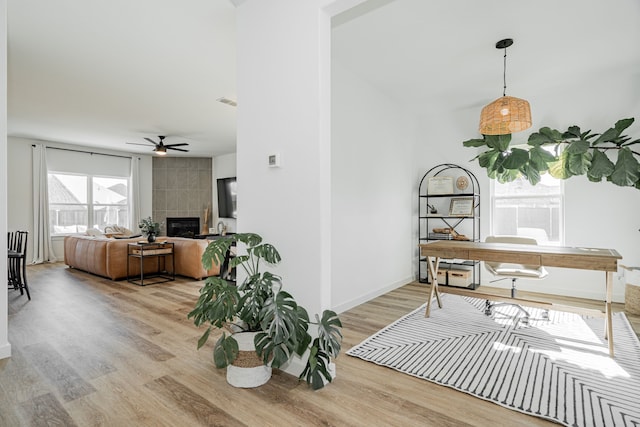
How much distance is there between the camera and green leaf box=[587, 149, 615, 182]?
9.11 ft

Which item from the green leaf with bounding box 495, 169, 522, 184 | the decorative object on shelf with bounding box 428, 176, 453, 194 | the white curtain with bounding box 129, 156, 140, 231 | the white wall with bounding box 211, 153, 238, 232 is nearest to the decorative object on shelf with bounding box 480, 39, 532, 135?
the green leaf with bounding box 495, 169, 522, 184

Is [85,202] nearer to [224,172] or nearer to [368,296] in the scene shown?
[224,172]

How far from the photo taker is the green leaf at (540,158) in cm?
332

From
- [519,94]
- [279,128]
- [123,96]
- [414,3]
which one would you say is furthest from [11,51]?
[519,94]

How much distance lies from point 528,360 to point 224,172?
8252mm

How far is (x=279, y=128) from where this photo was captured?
87.7 inches

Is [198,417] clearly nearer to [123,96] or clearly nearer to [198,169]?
[123,96]

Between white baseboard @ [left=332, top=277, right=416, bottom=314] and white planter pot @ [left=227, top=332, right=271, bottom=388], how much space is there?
1477mm

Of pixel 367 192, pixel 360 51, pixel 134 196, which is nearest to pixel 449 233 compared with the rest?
pixel 367 192

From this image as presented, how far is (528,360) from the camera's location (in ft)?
7.62

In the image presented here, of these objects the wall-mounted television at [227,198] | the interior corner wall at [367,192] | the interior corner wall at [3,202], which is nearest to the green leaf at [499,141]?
the interior corner wall at [367,192]

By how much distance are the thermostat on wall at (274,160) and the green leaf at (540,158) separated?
2.78 meters

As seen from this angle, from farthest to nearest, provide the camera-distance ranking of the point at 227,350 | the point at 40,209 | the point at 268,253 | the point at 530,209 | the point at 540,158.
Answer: the point at 40,209
the point at 530,209
the point at 540,158
the point at 268,253
the point at 227,350

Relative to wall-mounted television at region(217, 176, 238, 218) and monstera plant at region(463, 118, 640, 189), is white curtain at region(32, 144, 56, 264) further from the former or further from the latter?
monstera plant at region(463, 118, 640, 189)
